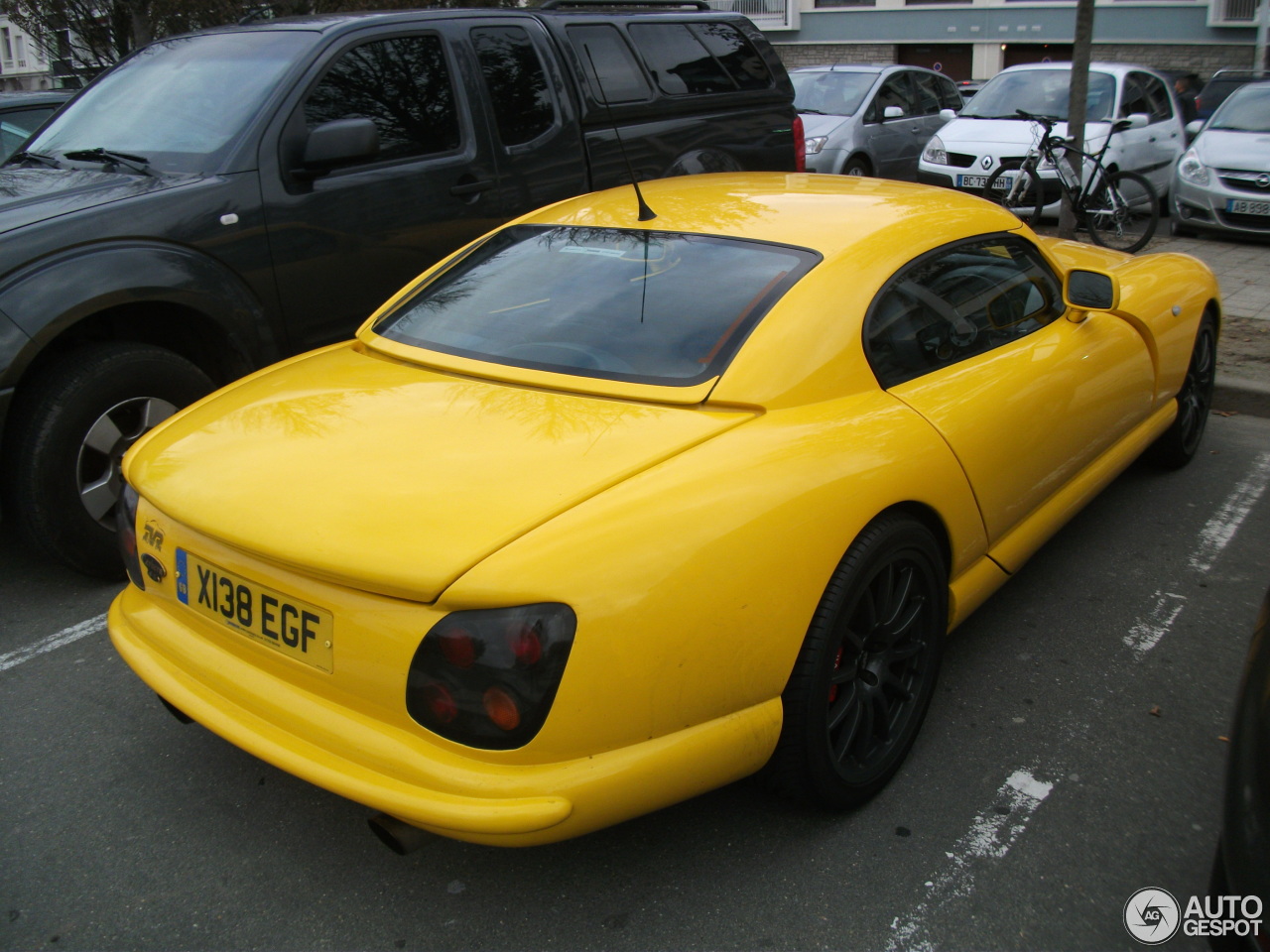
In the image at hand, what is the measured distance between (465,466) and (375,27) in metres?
3.30

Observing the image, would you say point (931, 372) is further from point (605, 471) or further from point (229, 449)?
point (229, 449)

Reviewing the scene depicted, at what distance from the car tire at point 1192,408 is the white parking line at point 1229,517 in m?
0.28

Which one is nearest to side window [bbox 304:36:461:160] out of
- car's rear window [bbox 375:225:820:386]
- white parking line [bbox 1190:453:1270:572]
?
car's rear window [bbox 375:225:820:386]

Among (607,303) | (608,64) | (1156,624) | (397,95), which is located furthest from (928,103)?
(607,303)

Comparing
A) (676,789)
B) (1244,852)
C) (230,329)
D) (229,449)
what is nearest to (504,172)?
(230,329)

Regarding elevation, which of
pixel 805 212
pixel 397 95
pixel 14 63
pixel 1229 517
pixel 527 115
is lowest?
pixel 1229 517

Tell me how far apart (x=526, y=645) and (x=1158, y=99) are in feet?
39.2

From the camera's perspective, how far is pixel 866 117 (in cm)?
1132

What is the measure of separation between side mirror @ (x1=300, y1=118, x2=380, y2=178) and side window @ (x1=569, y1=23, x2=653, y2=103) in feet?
5.18

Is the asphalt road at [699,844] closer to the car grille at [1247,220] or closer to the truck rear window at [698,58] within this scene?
the truck rear window at [698,58]

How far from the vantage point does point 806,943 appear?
227cm

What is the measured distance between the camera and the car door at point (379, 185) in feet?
14.5

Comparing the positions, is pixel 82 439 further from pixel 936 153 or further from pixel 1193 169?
pixel 1193 169

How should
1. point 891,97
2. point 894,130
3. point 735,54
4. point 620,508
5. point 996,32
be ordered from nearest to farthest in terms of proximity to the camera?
1. point 620,508
2. point 735,54
3. point 894,130
4. point 891,97
5. point 996,32
